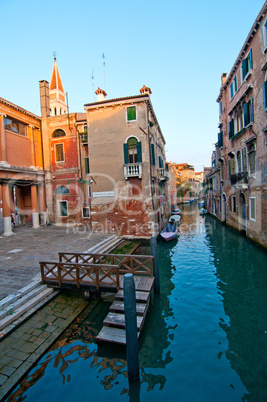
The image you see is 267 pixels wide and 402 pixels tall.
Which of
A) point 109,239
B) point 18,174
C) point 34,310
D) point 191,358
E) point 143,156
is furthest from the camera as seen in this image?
point 18,174

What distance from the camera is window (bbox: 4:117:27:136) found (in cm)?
1488

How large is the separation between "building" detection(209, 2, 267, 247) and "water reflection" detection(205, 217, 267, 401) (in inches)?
75.0

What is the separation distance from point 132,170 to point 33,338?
36.3ft

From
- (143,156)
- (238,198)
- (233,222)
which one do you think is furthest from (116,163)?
(233,222)

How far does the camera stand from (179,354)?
4.91m

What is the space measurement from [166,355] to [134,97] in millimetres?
14118

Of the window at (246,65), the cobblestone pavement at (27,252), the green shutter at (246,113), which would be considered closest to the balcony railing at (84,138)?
the cobblestone pavement at (27,252)

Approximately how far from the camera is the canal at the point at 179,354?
3967mm

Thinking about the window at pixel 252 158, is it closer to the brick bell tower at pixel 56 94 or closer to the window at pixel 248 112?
the window at pixel 248 112

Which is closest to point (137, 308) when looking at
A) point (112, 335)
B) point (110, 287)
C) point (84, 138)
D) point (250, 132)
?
point (112, 335)

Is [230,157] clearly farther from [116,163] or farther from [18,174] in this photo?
[18,174]

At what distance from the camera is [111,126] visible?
14922 millimetres

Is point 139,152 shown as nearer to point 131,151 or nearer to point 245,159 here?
point 131,151

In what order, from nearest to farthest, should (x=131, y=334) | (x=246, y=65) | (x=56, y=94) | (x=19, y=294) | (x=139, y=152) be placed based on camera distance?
(x=131, y=334), (x=19, y=294), (x=246, y=65), (x=139, y=152), (x=56, y=94)
